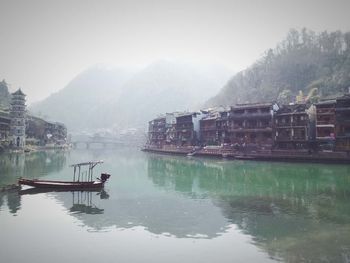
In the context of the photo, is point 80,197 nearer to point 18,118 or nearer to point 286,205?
point 286,205

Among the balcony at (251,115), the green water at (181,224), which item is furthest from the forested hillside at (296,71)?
the green water at (181,224)

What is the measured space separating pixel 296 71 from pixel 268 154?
8167 centimetres

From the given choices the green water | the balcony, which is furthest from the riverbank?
the green water

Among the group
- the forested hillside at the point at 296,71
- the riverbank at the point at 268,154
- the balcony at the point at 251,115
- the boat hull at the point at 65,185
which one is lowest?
the boat hull at the point at 65,185

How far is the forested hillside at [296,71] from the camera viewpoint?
126 m

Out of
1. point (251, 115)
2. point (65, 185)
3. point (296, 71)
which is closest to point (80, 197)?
point (65, 185)

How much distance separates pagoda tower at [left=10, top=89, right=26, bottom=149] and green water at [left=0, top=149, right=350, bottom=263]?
262 feet

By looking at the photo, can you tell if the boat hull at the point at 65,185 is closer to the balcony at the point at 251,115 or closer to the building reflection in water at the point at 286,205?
the building reflection in water at the point at 286,205

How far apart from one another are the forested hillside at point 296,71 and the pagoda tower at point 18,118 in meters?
96.9

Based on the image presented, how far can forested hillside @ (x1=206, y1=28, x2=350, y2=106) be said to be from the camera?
126438mm

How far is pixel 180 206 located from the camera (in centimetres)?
3170

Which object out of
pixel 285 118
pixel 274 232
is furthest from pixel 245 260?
pixel 285 118

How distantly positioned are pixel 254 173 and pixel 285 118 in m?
31.5

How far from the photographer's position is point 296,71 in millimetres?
147250
